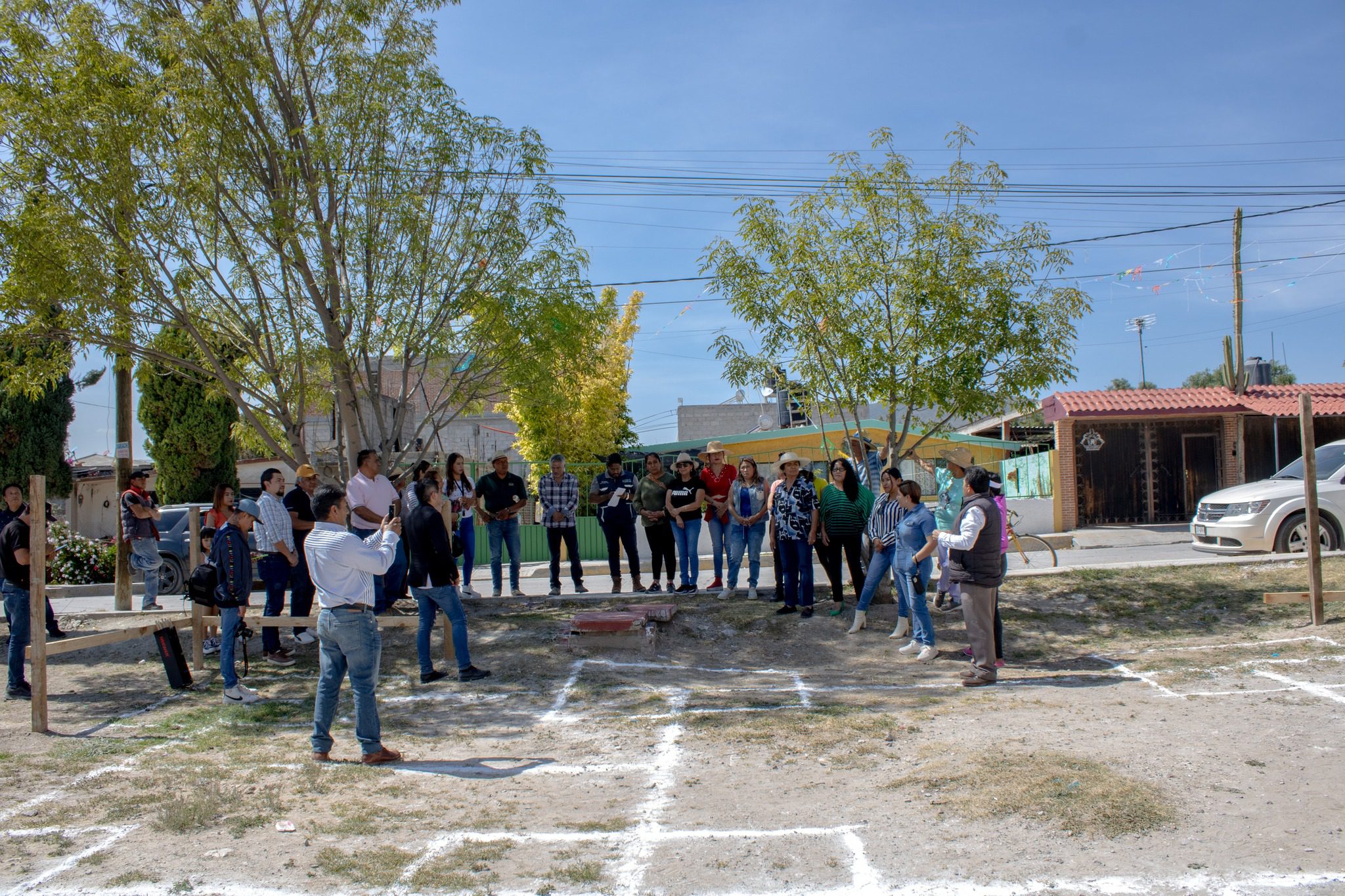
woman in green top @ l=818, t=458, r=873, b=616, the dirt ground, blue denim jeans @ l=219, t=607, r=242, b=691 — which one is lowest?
the dirt ground

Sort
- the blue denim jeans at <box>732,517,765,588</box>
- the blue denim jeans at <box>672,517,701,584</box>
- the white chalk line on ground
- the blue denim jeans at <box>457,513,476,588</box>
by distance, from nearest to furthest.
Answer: the white chalk line on ground
the blue denim jeans at <box>732,517,765,588</box>
the blue denim jeans at <box>672,517,701,584</box>
the blue denim jeans at <box>457,513,476,588</box>

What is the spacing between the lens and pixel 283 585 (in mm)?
9422

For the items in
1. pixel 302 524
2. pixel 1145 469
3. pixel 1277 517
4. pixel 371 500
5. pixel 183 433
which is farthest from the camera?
pixel 1145 469

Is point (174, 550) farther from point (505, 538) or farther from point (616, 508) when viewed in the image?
point (616, 508)

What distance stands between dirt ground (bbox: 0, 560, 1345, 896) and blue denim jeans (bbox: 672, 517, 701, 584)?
1.82 m

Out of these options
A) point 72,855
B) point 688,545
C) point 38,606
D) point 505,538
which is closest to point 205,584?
point 38,606

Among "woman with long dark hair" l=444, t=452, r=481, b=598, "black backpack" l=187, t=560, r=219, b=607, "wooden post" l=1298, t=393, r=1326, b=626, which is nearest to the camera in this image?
"black backpack" l=187, t=560, r=219, b=607

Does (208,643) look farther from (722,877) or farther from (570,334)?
(722,877)

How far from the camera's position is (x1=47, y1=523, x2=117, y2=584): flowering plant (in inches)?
704

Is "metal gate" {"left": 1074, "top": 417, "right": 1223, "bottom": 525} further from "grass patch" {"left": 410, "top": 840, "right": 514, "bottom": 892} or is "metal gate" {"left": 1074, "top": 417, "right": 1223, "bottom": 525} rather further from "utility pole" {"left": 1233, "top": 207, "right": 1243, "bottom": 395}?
"grass patch" {"left": 410, "top": 840, "right": 514, "bottom": 892}

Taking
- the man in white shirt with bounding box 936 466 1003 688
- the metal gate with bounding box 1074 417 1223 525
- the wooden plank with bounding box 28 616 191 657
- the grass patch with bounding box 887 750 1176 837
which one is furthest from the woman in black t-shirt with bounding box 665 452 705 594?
the metal gate with bounding box 1074 417 1223 525

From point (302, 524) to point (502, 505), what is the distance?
240cm

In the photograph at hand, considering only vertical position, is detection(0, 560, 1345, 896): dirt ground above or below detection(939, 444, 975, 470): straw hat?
below

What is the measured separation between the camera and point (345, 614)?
624 centimetres
